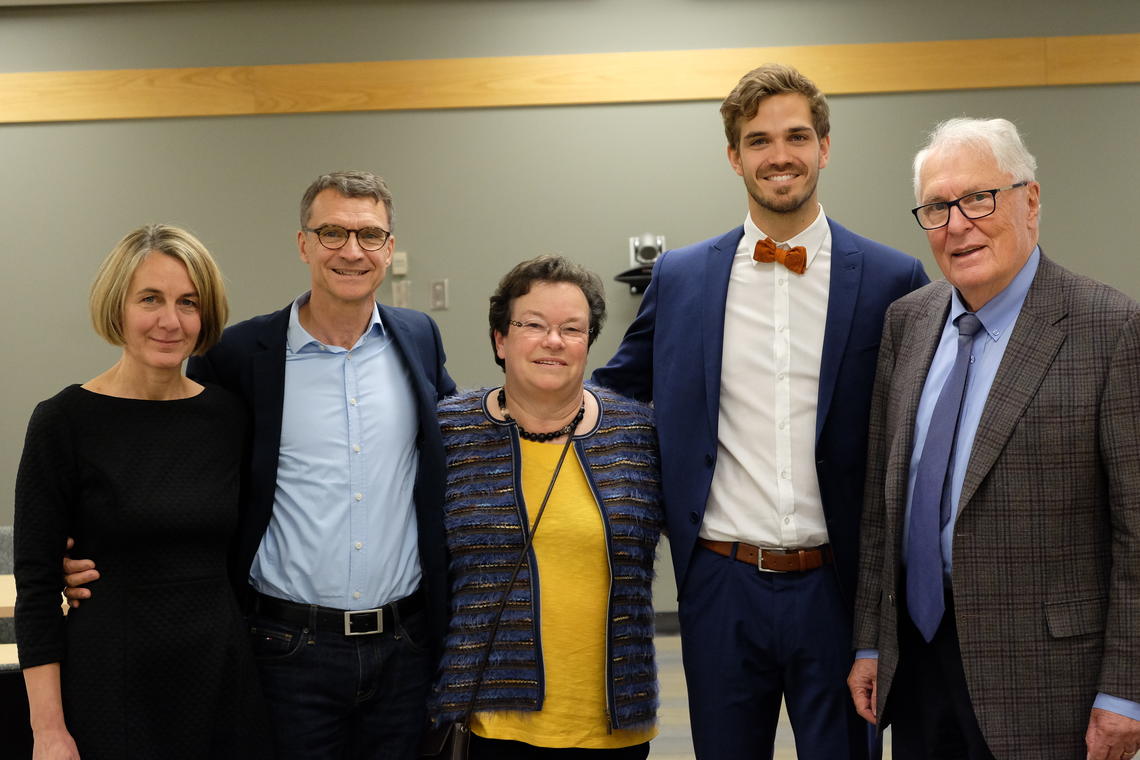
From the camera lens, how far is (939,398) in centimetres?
206

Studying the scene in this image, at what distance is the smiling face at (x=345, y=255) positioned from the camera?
89.4 inches

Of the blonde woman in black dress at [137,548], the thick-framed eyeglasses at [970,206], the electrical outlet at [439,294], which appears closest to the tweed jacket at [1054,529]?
the thick-framed eyeglasses at [970,206]

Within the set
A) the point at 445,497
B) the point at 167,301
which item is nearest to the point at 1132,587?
the point at 445,497

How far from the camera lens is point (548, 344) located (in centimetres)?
220

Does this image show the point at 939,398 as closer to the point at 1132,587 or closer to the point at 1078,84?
the point at 1132,587

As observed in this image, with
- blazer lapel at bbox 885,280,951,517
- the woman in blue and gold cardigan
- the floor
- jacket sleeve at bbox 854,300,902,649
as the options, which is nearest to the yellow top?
the woman in blue and gold cardigan

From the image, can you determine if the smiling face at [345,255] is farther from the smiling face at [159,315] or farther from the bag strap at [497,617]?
the bag strap at [497,617]

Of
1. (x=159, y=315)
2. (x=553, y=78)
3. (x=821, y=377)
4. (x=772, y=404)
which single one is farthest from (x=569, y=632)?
(x=553, y=78)

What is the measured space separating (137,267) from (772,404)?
1.42m

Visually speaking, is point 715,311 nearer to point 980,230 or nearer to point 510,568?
point 980,230

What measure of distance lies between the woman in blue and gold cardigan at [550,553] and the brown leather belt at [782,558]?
0.20m

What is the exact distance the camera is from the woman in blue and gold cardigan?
2072mm

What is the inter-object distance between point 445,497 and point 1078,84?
17.1 feet

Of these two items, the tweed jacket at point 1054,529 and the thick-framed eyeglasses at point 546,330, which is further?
the thick-framed eyeglasses at point 546,330
